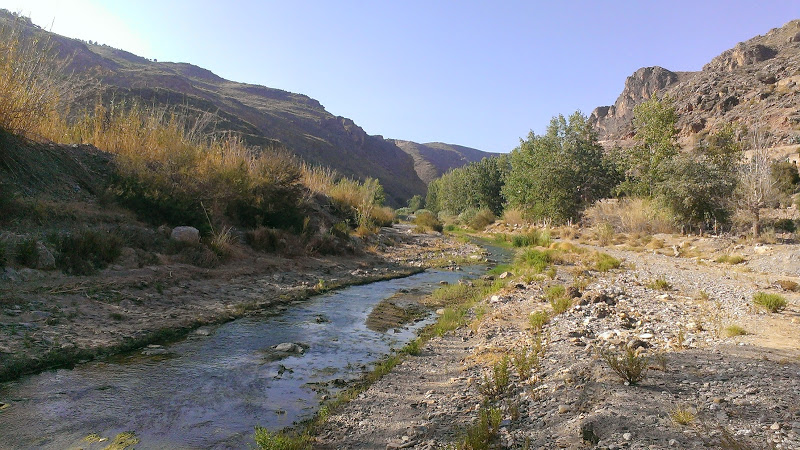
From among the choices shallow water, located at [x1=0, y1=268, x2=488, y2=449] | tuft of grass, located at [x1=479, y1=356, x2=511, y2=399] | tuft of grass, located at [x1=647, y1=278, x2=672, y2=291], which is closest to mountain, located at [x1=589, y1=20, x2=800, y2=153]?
tuft of grass, located at [x1=647, y1=278, x2=672, y2=291]

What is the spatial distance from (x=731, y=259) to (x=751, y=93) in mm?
62019

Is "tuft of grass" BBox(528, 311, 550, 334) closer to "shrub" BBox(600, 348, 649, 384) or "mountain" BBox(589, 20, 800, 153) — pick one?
"shrub" BBox(600, 348, 649, 384)

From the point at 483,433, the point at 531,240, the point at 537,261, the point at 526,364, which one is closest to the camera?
the point at 483,433

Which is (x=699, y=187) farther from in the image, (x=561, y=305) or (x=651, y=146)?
(x=561, y=305)

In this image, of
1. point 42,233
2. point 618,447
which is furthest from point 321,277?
point 618,447

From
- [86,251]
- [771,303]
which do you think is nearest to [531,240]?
[771,303]

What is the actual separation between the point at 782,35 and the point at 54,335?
116 meters

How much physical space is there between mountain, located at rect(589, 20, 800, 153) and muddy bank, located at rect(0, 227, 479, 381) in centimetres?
4400

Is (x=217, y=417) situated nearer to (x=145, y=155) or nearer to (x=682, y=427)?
(x=682, y=427)

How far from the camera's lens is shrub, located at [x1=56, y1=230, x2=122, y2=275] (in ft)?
Answer: 29.9

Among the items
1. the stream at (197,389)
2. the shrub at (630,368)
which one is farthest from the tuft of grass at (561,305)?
the shrub at (630,368)

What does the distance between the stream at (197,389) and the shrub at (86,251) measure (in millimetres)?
3150

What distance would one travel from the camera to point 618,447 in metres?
3.63

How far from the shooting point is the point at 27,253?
8469 mm
